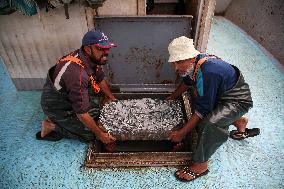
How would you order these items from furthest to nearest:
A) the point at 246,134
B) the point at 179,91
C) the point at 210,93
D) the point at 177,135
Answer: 1. the point at 179,91
2. the point at 246,134
3. the point at 177,135
4. the point at 210,93

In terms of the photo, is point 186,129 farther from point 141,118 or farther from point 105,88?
point 105,88

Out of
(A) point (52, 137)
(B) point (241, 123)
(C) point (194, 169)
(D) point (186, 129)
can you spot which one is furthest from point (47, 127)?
(B) point (241, 123)

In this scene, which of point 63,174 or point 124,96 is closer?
point 63,174

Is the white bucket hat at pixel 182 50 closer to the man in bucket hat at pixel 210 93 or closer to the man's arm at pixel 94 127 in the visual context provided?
the man in bucket hat at pixel 210 93

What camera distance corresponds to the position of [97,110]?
3443mm

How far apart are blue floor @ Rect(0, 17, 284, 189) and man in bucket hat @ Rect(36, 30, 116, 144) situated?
0.27 m

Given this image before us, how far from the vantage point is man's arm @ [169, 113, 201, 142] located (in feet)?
9.33

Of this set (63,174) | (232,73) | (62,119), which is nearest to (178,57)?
(232,73)

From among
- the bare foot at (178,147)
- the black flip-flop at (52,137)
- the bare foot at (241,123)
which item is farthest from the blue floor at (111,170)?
the bare foot at (178,147)

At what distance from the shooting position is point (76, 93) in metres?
2.73

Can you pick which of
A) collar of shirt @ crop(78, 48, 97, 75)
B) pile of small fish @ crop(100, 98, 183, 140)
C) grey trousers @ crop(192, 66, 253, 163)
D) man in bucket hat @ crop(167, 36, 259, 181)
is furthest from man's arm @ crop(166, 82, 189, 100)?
collar of shirt @ crop(78, 48, 97, 75)

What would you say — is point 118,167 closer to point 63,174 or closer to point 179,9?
point 63,174

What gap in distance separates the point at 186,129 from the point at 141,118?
27.1 inches

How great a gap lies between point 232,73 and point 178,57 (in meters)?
0.62
